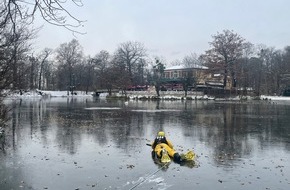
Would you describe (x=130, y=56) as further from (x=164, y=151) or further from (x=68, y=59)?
(x=164, y=151)

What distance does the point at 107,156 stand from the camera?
13.9m

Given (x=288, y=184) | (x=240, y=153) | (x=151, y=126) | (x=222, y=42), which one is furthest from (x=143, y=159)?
(x=222, y=42)

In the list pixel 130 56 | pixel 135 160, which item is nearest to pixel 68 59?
pixel 130 56

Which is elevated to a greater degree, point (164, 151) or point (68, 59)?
point (68, 59)

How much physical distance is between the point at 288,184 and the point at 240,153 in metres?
4.35

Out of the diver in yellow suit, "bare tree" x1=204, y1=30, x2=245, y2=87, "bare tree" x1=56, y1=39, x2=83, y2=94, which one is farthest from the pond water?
"bare tree" x1=56, y1=39, x2=83, y2=94

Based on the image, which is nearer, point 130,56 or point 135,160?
point 135,160

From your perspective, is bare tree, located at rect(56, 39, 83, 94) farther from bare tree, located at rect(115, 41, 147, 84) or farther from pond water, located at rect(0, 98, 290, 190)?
pond water, located at rect(0, 98, 290, 190)

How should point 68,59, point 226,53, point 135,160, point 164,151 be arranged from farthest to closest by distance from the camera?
point 68,59
point 226,53
point 135,160
point 164,151

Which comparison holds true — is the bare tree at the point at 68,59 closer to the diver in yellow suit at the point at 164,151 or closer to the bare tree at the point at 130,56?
the bare tree at the point at 130,56

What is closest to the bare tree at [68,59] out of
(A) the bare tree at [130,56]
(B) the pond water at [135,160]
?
(A) the bare tree at [130,56]

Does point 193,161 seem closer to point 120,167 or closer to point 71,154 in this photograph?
point 120,167

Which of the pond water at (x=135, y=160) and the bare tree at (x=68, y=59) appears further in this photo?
the bare tree at (x=68, y=59)

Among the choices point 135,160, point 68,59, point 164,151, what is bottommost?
point 135,160
